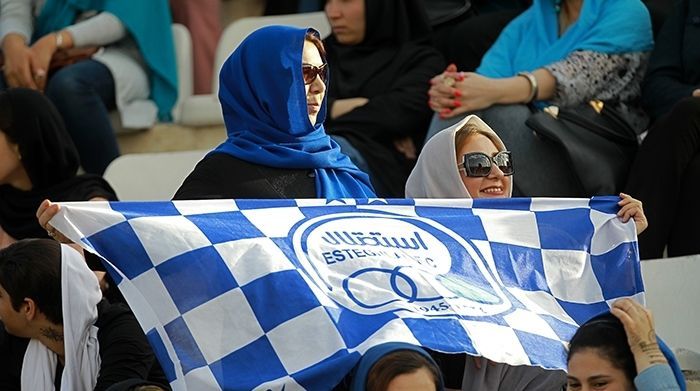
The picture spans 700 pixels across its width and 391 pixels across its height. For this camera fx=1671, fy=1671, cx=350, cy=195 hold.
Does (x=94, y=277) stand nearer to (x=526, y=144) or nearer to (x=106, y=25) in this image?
(x=526, y=144)

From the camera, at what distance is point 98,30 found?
280 inches

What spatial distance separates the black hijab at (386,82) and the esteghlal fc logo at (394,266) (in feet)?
6.18

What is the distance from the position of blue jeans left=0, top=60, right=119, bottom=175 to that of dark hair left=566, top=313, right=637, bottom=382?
135 inches

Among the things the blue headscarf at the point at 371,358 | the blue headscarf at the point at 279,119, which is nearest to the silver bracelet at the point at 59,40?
the blue headscarf at the point at 279,119

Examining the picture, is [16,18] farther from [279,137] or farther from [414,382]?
[414,382]

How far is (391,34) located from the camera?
6.73 metres

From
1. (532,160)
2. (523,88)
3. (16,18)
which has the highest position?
(523,88)

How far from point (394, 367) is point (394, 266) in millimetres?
406

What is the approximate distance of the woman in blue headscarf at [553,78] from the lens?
19.5 feet

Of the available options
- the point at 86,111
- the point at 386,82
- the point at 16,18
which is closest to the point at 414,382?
the point at 386,82

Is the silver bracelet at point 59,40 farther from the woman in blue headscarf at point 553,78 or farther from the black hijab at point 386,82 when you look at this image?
the woman in blue headscarf at point 553,78

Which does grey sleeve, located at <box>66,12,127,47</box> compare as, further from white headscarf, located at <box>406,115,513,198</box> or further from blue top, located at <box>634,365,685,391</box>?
blue top, located at <box>634,365,685,391</box>

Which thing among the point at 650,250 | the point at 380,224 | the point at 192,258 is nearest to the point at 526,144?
the point at 650,250

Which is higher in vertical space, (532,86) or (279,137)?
(279,137)
